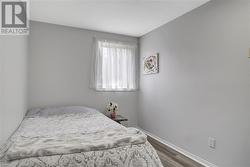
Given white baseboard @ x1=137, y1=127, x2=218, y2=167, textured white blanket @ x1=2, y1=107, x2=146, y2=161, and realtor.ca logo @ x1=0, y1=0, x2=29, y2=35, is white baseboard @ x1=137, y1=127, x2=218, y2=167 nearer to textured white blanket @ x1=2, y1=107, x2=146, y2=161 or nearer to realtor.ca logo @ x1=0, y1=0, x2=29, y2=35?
textured white blanket @ x1=2, y1=107, x2=146, y2=161

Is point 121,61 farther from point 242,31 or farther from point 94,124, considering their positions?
point 242,31

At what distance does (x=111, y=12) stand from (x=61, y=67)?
1.43 metres

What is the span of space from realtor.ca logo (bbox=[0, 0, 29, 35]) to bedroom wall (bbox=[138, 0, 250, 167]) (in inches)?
92.0

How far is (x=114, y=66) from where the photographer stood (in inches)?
145

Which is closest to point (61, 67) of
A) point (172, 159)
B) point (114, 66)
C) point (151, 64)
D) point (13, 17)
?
point (114, 66)

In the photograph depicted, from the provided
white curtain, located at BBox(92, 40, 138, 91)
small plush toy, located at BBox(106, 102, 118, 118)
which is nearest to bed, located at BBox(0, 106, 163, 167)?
small plush toy, located at BBox(106, 102, 118, 118)

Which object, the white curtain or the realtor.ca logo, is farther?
the white curtain

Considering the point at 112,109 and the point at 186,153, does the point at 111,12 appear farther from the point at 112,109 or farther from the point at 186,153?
the point at 186,153

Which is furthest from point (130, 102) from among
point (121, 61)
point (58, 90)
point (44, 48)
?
point (44, 48)

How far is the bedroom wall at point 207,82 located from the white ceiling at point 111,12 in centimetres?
24

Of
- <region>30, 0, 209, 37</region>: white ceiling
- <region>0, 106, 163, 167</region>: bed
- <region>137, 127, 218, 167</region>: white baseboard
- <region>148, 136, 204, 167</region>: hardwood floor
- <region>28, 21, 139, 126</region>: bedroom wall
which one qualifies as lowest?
<region>148, 136, 204, 167</region>: hardwood floor

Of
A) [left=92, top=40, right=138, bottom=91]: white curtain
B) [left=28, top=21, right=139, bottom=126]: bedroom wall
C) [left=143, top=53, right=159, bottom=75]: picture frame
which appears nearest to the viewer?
[left=28, top=21, right=139, bottom=126]: bedroom wall

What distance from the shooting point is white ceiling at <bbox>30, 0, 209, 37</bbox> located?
7.92ft

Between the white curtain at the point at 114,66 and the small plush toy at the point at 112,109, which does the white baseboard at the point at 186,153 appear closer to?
the small plush toy at the point at 112,109
